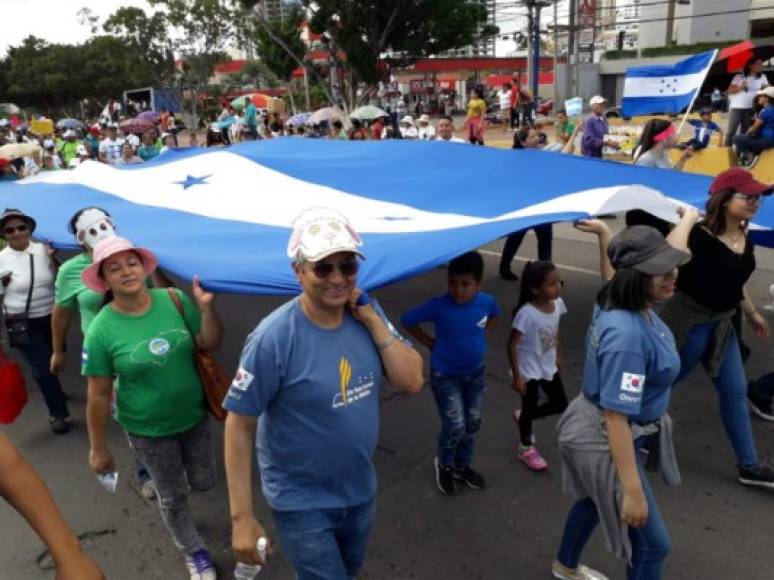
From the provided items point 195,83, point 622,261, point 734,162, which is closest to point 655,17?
point 195,83

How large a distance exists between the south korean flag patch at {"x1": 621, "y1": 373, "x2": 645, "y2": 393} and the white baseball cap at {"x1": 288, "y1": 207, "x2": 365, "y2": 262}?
99cm

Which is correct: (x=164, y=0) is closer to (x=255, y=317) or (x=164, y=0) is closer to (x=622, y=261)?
(x=255, y=317)

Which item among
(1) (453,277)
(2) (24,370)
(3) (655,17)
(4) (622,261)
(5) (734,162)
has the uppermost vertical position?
(3) (655,17)

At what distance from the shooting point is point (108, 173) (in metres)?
6.59

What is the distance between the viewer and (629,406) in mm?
2082

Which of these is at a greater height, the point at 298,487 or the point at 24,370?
the point at 298,487

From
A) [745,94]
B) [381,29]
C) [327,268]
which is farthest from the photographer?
[381,29]

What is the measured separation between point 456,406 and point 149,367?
59.0 inches

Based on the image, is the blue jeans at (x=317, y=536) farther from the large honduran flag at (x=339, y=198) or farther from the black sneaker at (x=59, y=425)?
the black sneaker at (x=59, y=425)

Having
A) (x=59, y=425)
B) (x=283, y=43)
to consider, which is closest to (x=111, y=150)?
(x=59, y=425)

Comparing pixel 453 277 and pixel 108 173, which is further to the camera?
pixel 108 173

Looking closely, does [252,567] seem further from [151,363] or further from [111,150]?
[111,150]

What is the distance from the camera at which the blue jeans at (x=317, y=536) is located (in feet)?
6.58

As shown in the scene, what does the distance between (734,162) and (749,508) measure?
26.5ft
